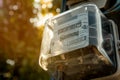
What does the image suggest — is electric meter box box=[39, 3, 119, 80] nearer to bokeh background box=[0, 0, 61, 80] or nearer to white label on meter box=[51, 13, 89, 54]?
white label on meter box=[51, 13, 89, 54]

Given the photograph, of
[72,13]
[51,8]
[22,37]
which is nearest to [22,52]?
[22,37]

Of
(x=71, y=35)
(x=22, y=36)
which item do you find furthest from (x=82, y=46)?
(x=22, y=36)

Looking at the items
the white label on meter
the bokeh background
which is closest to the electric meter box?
the white label on meter

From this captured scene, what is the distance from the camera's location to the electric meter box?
0.70 meters

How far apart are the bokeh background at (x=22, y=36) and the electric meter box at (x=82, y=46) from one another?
2563mm

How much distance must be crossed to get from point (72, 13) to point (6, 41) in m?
2.75

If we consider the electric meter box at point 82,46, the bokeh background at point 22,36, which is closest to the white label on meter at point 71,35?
the electric meter box at point 82,46

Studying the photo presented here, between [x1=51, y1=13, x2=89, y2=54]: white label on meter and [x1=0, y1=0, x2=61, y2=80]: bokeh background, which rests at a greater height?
[x1=0, y1=0, x2=61, y2=80]: bokeh background

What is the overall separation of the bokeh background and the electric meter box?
2.56 m

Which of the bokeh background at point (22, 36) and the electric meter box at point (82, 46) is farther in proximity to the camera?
the bokeh background at point (22, 36)

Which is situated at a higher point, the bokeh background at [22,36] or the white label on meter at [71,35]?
the bokeh background at [22,36]

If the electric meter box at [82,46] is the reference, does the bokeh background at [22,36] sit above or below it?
above

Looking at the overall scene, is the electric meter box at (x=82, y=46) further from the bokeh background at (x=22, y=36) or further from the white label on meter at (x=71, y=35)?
the bokeh background at (x=22, y=36)

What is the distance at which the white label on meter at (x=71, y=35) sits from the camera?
0.70m
